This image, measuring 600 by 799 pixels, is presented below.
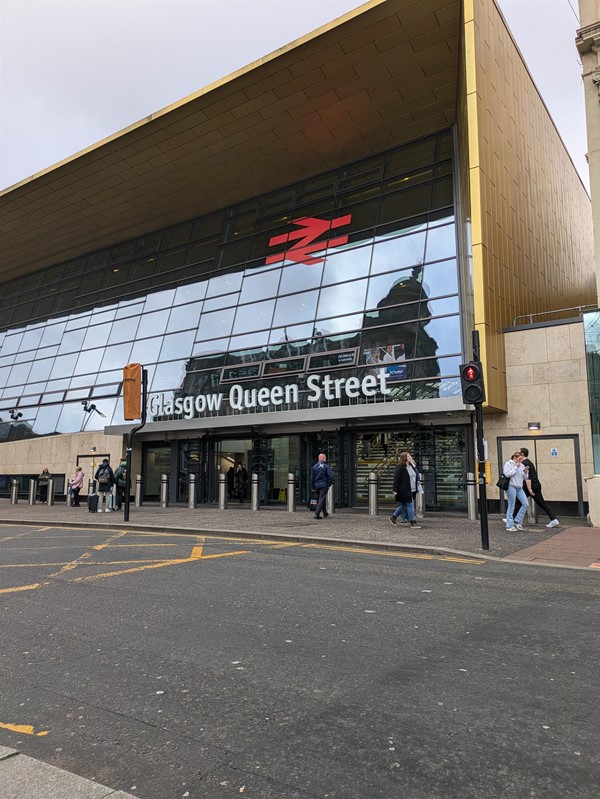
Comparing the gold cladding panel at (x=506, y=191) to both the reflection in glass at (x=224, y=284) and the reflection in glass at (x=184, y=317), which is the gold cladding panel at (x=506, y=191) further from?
the reflection in glass at (x=184, y=317)

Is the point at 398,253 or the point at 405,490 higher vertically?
the point at 398,253

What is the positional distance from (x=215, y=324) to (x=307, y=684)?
19732 mm

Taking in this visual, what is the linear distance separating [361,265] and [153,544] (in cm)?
1281

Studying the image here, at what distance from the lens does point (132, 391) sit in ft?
54.9

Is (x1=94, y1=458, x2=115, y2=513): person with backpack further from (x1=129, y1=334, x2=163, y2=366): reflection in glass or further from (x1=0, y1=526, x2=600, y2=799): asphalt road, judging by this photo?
(x1=0, y1=526, x2=600, y2=799): asphalt road

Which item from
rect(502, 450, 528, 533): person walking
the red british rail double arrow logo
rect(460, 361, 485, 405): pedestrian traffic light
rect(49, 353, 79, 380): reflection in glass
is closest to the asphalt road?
rect(460, 361, 485, 405): pedestrian traffic light

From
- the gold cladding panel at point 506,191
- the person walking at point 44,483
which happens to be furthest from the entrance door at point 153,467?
the gold cladding panel at point 506,191

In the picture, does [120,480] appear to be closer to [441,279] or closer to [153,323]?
[153,323]

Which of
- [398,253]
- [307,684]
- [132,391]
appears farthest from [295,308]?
[307,684]

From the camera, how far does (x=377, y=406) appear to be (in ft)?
54.7

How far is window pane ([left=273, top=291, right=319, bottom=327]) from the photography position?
20.2 metres

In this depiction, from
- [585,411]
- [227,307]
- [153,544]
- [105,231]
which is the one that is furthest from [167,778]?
[105,231]

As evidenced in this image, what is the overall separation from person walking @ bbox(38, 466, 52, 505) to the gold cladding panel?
17781mm

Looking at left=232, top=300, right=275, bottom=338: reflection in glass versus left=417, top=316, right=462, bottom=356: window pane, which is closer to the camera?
left=417, top=316, right=462, bottom=356: window pane
